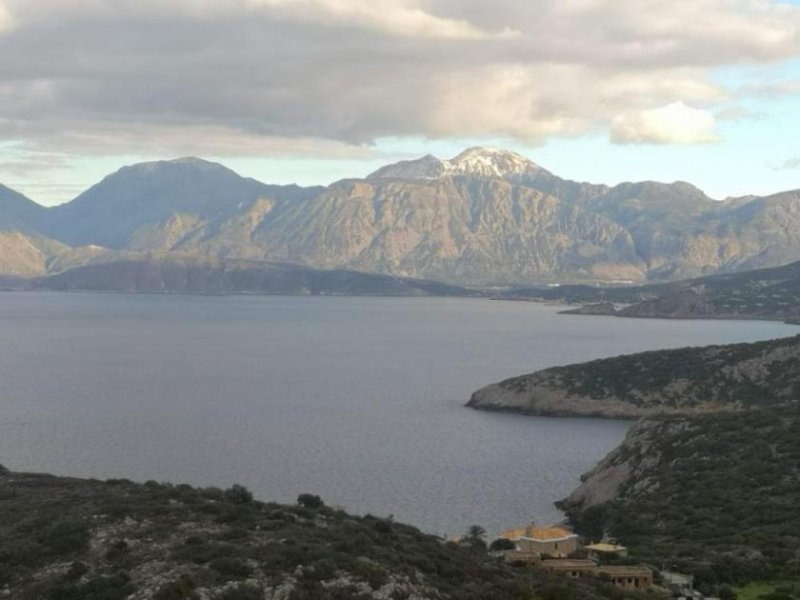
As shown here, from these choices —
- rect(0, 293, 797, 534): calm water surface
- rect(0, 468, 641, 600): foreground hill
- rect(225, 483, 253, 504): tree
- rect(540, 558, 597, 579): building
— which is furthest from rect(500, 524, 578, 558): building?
rect(0, 293, 797, 534): calm water surface

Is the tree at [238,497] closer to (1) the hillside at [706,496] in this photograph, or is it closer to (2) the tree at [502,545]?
(2) the tree at [502,545]

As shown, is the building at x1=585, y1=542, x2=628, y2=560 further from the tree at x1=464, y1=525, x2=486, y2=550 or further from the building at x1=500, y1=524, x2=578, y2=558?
the tree at x1=464, y1=525, x2=486, y2=550

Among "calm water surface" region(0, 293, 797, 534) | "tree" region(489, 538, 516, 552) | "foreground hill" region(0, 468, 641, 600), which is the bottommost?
"calm water surface" region(0, 293, 797, 534)

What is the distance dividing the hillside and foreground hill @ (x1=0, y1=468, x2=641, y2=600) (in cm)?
1239

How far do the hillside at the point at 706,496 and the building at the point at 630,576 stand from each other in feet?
11.5

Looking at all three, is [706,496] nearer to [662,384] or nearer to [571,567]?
[571,567]

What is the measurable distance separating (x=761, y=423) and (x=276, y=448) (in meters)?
49.0

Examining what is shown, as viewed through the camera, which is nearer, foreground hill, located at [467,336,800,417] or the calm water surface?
the calm water surface

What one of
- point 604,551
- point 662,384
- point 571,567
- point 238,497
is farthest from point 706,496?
point 662,384

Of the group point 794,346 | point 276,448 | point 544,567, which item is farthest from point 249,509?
point 794,346

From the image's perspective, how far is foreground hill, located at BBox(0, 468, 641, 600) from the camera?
34406mm

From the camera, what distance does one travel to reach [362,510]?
78312 mm

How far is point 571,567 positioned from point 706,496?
29195mm

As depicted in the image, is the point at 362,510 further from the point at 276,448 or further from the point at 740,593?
the point at 740,593
